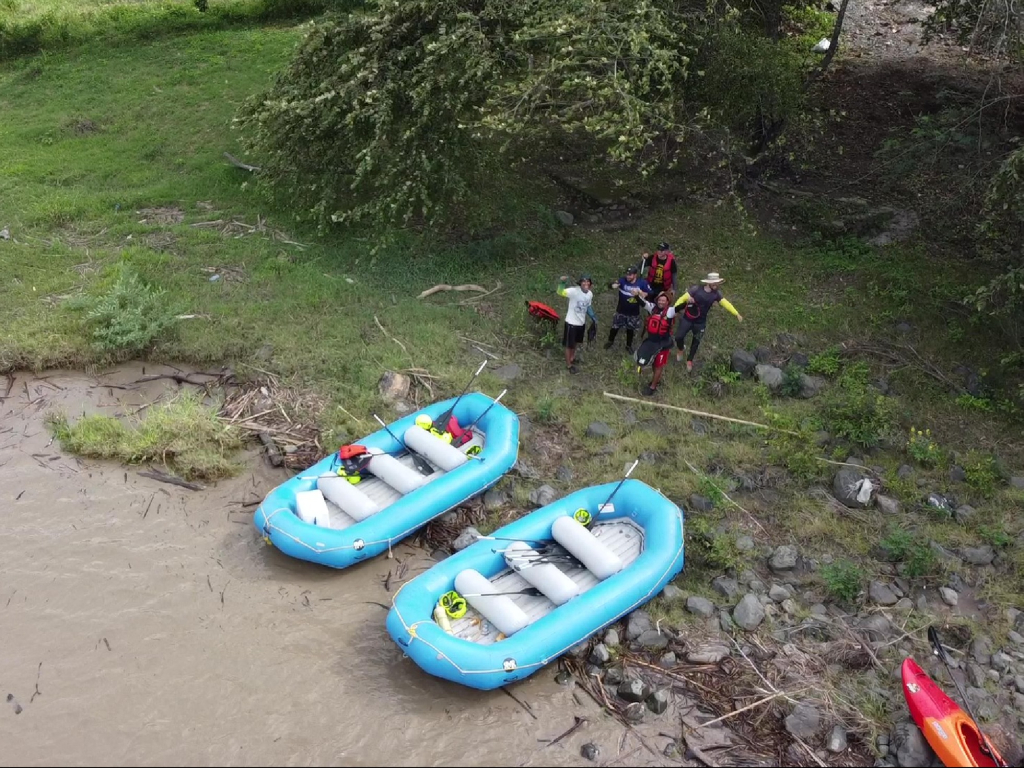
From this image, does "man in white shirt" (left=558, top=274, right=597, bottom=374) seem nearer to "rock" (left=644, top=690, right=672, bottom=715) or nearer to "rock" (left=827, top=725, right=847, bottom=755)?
"rock" (left=644, top=690, right=672, bottom=715)

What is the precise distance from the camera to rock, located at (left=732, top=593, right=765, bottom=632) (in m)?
7.08

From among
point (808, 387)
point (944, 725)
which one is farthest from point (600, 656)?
point (808, 387)

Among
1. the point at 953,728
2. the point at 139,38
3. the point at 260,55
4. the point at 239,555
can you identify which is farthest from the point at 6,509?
the point at 139,38

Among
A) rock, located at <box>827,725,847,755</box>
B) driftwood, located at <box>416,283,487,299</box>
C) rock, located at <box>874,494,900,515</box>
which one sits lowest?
rock, located at <box>827,725,847,755</box>

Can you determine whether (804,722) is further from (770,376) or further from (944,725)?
(770,376)

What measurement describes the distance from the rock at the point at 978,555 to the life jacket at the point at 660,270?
4516 millimetres

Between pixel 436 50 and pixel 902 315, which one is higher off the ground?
pixel 436 50

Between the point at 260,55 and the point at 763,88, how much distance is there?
1220 cm

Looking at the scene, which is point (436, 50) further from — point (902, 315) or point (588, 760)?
point (588, 760)

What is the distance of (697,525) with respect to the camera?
312 inches

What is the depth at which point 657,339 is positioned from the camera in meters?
9.38

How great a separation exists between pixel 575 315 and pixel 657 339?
102 cm

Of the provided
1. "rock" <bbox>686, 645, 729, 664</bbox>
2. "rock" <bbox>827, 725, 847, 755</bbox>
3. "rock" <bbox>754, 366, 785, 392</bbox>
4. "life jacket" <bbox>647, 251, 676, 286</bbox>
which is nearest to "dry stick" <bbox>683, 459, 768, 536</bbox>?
"rock" <bbox>686, 645, 729, 664</bbox>

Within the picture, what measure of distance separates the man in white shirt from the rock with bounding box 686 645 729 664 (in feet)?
13.3
